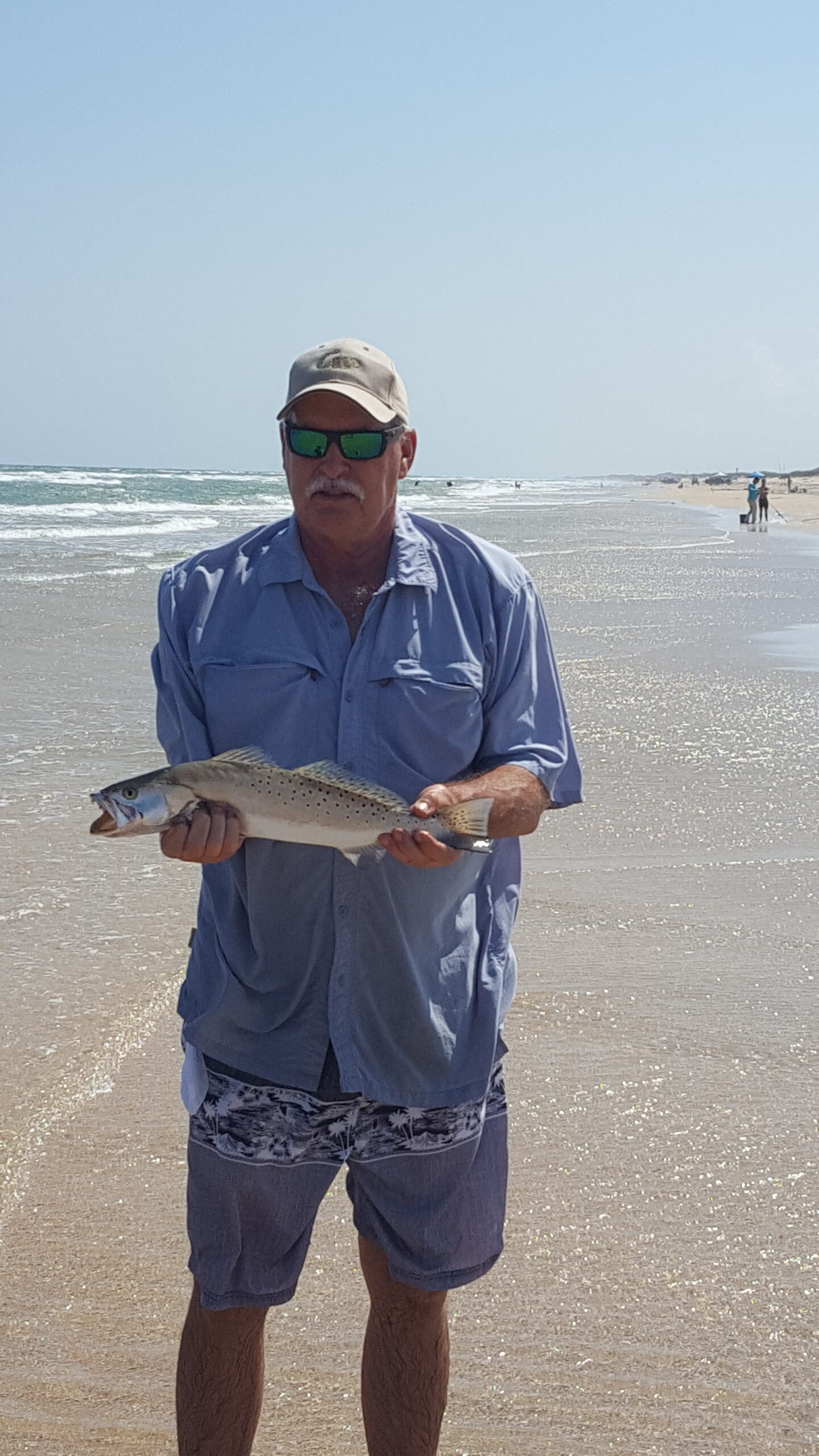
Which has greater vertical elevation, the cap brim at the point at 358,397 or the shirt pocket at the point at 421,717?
the cap brim at the point at 358,397

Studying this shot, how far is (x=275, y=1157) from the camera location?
2838mm

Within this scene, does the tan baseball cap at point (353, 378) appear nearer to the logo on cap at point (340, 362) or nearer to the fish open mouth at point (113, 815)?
the logo on cap at point (340, 362)

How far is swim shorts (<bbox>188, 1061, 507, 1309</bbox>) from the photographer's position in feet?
9.33

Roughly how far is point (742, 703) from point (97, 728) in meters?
4.87

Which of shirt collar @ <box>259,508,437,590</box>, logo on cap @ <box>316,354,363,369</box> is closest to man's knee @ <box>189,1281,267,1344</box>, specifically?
shirt collar @ <box>259,508,437,590</box>

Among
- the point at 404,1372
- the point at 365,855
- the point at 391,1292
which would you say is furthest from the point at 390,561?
the point at 404,1372

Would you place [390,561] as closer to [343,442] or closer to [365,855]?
[343,442]

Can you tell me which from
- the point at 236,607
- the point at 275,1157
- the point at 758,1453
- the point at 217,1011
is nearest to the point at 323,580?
the point at 236,607

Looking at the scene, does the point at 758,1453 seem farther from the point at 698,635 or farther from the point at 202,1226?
the point at 698,635

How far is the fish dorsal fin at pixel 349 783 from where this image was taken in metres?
2.72

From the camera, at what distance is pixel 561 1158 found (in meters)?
4.24

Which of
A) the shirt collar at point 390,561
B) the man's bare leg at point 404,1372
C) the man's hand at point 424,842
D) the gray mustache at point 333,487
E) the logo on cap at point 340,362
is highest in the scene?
the logo on cap at point 340,362

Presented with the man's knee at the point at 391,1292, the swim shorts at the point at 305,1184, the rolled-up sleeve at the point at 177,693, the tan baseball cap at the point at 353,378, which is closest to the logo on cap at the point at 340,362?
the tan baseball cap at the point at 353,378

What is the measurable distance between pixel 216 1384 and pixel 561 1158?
5.21ft
